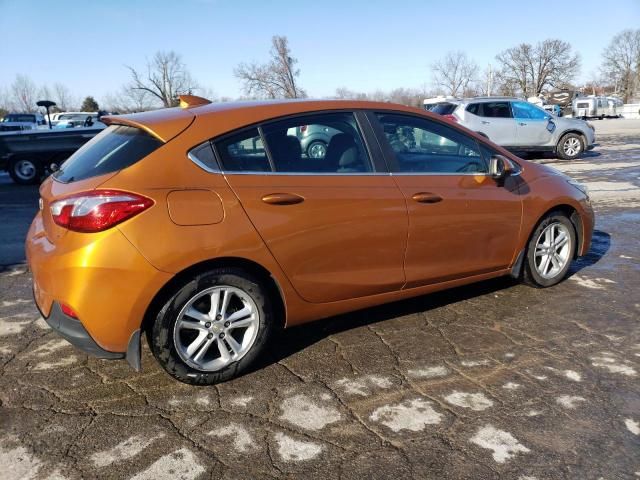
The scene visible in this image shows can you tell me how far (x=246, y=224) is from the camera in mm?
3082

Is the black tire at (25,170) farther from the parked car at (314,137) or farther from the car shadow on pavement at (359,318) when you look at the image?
the parked car at (314,137)

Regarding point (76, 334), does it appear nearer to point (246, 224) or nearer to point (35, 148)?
point (246, 224)

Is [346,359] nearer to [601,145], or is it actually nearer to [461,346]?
[461,346]

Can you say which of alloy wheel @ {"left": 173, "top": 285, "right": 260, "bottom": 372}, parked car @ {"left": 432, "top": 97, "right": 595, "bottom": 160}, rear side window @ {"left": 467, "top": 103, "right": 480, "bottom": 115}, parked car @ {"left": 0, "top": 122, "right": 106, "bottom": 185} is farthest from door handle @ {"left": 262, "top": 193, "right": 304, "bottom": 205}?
rear side window @ {"left": 467, "top": 103, "right": 480, "bottom": 115}

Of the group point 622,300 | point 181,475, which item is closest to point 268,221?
point 181,475

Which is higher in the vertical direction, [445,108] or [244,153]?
[445,108]

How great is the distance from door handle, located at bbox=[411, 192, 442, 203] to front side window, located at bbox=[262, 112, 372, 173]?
1.26 ft

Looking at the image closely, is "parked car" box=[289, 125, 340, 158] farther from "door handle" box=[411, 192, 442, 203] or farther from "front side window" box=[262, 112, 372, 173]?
"door handle" box=[411, 192, 442, 203]

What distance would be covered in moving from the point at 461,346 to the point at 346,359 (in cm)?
81

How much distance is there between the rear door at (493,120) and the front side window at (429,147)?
11.7m

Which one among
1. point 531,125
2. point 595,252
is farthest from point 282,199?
point 531,125

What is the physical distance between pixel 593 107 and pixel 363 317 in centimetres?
5646

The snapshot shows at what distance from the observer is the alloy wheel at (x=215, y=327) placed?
10.1 ft

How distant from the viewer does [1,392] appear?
3141mm
